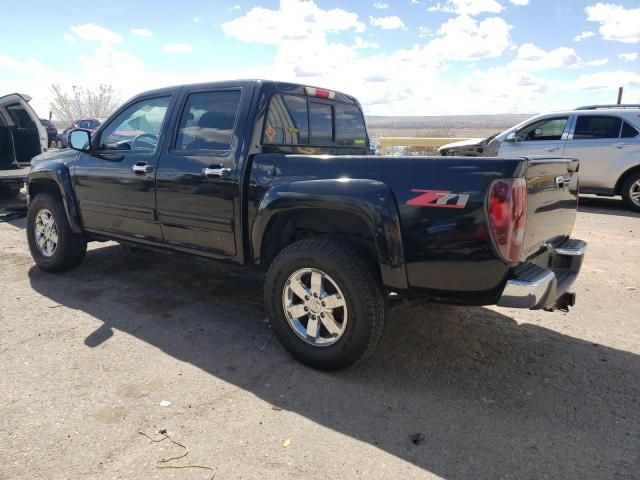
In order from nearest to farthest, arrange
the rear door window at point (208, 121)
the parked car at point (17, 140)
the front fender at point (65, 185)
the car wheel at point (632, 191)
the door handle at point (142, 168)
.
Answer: the rear door window at point (208, 121), the door handle at point (142, 168), the front fender at point (65, 185), the car wheel at point (632, 191), the parked car at point (17, 140)

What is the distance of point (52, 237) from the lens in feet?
17.1

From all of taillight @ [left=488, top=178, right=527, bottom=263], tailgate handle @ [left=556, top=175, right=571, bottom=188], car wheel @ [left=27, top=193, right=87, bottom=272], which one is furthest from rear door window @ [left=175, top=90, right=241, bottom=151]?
tailgate handle @ [left=556, top=175, right=571, bottom=188]

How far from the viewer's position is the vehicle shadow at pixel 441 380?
249 centimetres

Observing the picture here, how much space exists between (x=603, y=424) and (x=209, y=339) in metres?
2.60

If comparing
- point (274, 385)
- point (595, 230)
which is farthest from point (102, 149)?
point (595, 230)

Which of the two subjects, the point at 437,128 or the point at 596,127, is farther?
the point at 437,128

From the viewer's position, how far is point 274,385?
10.2ft

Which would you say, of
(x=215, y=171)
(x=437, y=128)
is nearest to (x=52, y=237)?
(x=215, y=171)

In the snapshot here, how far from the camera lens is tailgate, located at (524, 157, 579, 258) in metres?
2.84

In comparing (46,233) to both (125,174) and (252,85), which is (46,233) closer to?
(125,174)

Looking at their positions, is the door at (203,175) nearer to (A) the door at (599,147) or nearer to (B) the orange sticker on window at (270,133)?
(B) the orange sticker on window at (270,133)

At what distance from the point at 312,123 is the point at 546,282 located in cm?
233

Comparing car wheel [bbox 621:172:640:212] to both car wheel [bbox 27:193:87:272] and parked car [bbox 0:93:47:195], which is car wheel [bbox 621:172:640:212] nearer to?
car wheel [bbox 27:193:87:272]

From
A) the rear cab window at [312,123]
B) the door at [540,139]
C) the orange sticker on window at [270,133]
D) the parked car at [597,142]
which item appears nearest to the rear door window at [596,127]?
the parked car at [597,142]
